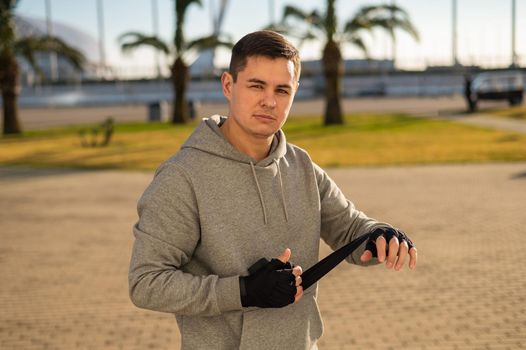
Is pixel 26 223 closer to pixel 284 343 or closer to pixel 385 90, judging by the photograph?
pixel 284 343

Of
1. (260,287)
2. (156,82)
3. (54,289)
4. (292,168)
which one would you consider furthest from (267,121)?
(156,82)

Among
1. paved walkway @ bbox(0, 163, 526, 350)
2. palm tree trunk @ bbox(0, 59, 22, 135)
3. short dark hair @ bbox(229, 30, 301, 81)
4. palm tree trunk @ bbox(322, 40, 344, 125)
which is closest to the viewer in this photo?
short dark hair @ bbox(229, 30, 301, 81)

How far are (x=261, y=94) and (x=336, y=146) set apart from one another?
52.1 feet

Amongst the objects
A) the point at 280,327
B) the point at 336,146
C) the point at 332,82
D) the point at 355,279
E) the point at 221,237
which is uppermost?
the point at 332,82

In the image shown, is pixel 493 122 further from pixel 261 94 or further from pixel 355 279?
pixel 261 94

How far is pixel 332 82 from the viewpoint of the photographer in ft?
85.7

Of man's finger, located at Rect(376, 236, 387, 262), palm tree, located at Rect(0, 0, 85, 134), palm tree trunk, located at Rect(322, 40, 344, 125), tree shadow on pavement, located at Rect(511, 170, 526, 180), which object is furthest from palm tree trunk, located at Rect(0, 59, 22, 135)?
man's finger, located at Rect(376, 236, 387, 262)

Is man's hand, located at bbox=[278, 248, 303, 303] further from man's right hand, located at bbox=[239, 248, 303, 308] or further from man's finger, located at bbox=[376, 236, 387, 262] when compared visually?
man's finger, located at bbox=[376, 236, 387, 262]

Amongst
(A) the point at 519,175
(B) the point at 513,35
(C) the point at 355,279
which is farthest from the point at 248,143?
(B) the point at 513,35

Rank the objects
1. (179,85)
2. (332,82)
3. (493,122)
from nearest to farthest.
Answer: (493,122) < (332,82) < (179,85)

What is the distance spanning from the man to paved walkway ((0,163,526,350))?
8.36ft

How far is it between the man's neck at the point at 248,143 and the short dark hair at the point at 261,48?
214 millimetres

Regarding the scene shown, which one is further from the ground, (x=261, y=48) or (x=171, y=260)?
(x=261, y=48)

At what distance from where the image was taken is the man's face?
6.02 feet
